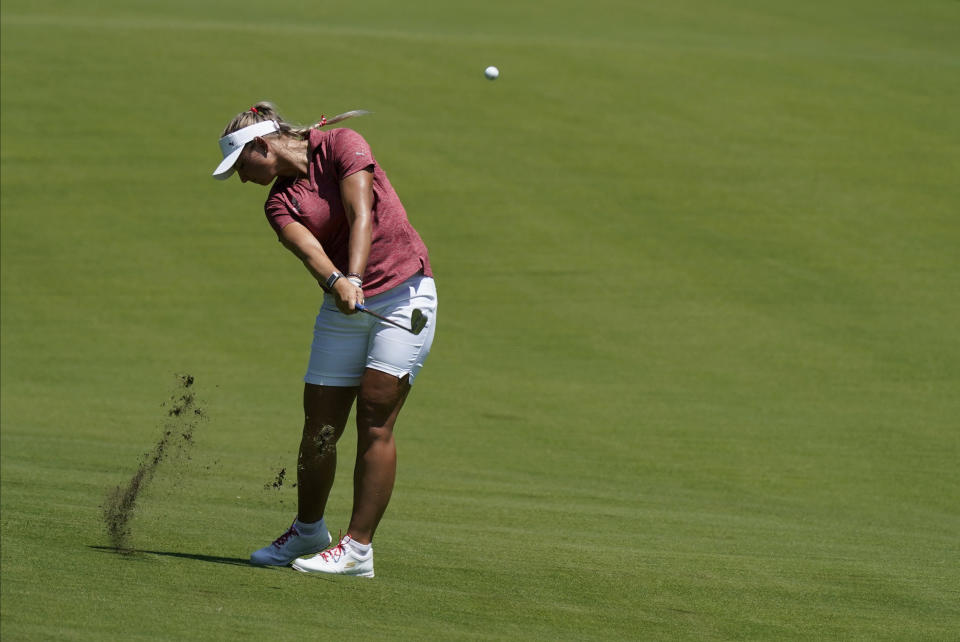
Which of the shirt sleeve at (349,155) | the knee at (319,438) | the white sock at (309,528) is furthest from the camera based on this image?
the white sock at (309,528)

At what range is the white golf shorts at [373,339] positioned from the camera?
5332 millimetres

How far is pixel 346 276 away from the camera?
17.3 feet

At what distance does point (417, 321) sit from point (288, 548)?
107 centimetres

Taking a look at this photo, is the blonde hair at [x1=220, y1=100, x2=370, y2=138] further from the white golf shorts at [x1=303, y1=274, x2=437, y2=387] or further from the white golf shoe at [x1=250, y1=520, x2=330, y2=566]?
the white golf shoe at [x1=250, y1=520, x2=330, y2=566]

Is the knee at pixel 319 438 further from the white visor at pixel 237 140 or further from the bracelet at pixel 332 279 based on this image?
the white visor at pixel 237 140

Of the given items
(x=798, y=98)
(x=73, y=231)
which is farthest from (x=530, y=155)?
(x=73, y=231)

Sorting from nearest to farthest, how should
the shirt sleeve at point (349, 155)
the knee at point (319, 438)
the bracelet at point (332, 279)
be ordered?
the bracelet at point (332, 279) → the shirt sleeve at point (349, 155) → the knee at point (319, 438)

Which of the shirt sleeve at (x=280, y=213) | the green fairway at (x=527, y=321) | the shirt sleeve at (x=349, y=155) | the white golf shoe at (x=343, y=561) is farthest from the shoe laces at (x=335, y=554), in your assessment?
the shirt sleeve at (x=349, y=155)

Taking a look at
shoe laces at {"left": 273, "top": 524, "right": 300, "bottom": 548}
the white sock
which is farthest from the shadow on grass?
the white sock

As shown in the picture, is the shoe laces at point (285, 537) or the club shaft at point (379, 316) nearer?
the club shaft at point (379, 316)

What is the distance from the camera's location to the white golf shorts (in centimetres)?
533

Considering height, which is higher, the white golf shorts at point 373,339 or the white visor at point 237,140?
the white visor at point 237,140

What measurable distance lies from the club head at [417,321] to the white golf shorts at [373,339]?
2 centimetres

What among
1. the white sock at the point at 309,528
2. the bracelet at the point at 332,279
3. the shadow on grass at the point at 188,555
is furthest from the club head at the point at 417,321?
the shadow on grass at the point at 188,555
